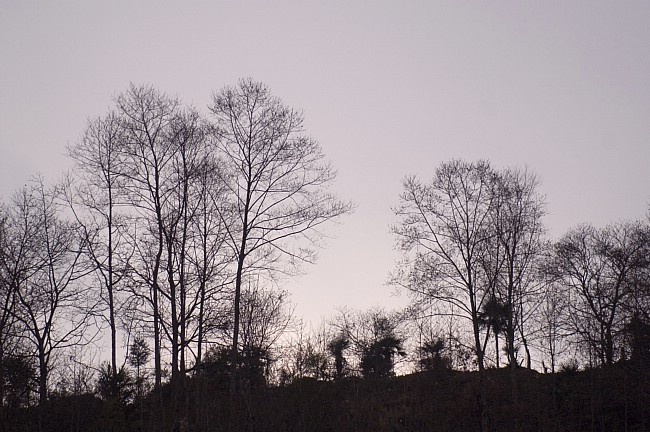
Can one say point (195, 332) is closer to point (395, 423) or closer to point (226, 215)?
point (226, 215)

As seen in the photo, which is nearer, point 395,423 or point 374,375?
point 395,423

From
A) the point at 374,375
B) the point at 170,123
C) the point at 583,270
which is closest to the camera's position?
the point at 170,123

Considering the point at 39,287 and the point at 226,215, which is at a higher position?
the point at 226,215

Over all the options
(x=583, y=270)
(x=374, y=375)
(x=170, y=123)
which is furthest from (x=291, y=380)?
(x=583, y=270)

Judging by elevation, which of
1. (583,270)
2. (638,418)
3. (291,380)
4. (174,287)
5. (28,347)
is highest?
(583,270)

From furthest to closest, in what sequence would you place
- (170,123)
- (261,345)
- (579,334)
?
(579,334) < (170,123) < (261,345)

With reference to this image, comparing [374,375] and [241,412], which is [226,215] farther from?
[374,375]

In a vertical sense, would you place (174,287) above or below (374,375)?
above

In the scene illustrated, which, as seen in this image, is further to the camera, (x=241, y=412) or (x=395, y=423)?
(x=395, y=423)

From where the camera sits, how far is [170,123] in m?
23.0

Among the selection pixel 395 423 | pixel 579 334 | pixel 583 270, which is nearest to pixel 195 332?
pixel 395 423

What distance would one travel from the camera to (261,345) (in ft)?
50.4

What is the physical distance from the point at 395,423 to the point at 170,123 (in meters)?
12.9

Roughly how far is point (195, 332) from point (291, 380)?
823 cm
